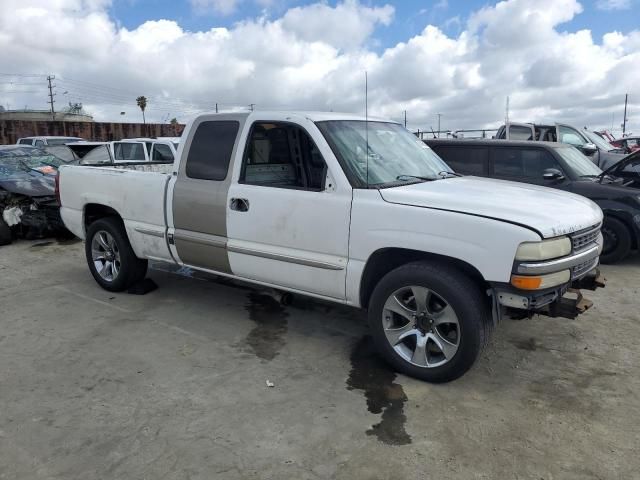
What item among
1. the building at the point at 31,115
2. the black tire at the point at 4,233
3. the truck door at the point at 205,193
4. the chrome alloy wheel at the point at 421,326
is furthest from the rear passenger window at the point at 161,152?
the building at the point at 31,115

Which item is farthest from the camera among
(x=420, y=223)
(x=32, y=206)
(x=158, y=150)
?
(x=158, y=150)

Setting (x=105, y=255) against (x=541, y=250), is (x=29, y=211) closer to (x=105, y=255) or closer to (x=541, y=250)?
(x=105, y=255)

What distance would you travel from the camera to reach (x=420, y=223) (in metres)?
3.34

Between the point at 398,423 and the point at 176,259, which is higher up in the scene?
the point at 176,259

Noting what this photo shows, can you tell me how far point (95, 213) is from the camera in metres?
5.73

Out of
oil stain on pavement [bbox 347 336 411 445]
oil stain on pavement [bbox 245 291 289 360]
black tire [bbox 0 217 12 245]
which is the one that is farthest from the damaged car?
oil stain on pavement [bbox 347 336 411 445]

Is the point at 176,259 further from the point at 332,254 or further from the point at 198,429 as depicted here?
the point at 198,429

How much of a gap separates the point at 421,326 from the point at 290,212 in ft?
4.24

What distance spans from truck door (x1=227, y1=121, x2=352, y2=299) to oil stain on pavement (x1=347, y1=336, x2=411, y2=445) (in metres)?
0.57

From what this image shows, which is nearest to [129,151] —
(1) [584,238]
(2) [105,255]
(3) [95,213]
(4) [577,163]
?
(3) [95,213]

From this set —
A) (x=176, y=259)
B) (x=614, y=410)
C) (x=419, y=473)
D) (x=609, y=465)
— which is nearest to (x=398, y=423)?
(x=419, y=473)

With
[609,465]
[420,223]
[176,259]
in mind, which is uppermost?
[420,223]

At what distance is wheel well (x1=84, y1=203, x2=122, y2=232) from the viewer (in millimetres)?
5500

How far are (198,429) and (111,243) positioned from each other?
10.1 ft
